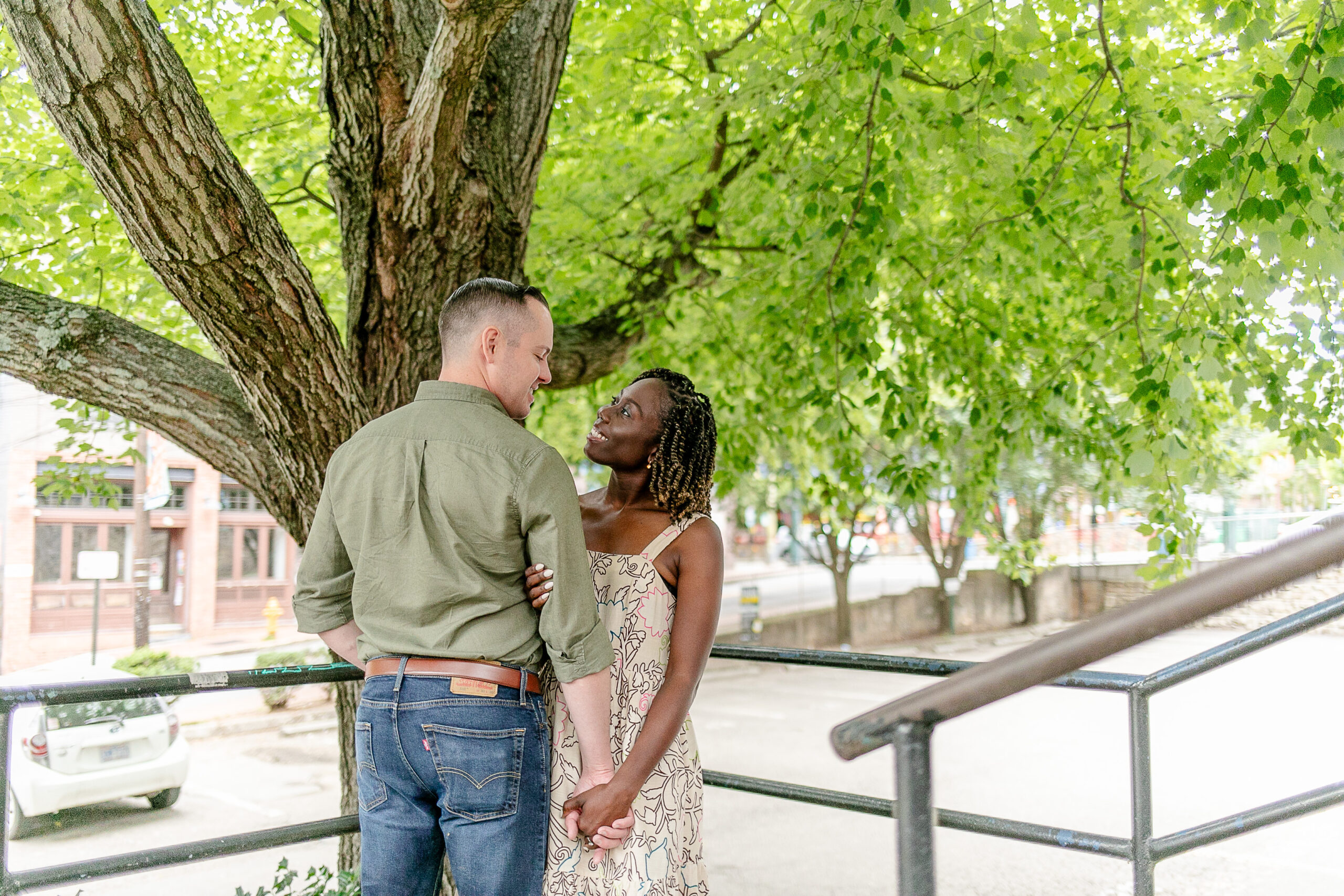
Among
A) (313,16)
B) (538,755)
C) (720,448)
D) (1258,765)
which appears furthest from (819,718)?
(538,755)

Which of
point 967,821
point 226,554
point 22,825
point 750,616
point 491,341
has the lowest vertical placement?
point 22,825

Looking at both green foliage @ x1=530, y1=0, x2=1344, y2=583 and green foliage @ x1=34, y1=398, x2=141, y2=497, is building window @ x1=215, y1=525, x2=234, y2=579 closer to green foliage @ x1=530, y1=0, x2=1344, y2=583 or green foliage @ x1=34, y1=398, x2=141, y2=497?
green foliage @ x1=34, y1=398, x2=141, y2=497

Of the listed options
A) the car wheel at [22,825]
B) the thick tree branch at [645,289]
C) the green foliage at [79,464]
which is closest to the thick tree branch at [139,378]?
the thick tree branch at [645,289]

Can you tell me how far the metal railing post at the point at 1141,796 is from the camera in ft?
7.14

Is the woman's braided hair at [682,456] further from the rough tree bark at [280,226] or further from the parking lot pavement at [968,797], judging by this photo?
the parking lot pavement at [968,797]

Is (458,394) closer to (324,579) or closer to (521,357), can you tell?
(521,357)

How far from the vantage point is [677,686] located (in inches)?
85.0

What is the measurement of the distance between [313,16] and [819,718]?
446 inches

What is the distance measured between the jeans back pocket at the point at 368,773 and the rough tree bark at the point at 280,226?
4.13ft

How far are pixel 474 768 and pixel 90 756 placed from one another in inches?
331

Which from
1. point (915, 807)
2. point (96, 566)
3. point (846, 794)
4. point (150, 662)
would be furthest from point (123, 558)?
point (915, 807)

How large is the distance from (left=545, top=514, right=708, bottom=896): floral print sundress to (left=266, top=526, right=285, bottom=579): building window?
939 inches

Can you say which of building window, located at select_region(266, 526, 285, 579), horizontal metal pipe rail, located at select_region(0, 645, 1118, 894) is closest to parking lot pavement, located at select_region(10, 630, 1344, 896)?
horizontal metal pipe rail, located at select_region(0, 645, 1118, 894)

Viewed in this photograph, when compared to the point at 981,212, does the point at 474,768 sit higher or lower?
lower
